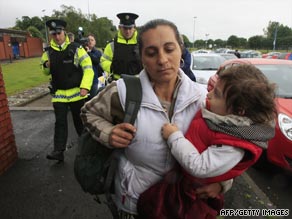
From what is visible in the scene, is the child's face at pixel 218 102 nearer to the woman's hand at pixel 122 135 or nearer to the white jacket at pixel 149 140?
the white jacket at pixel 149 140

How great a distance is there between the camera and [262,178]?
3697 millimetres

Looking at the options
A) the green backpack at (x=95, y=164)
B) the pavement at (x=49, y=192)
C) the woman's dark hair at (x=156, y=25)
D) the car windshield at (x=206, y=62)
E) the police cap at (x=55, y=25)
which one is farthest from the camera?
the car windshield at (x=206, y=62)

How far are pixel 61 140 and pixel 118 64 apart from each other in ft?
4.83

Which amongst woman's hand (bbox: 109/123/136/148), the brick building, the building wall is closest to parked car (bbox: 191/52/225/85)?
the building wall

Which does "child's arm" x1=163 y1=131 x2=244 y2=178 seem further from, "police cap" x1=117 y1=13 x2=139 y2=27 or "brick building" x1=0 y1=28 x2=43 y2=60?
"brick building" x1=0 y1=28 x2=43 y2=60

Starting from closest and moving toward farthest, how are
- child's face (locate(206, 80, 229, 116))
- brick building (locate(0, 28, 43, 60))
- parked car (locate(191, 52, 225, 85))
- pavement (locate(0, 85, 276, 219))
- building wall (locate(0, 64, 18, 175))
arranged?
1. child's face (locate(206, 80, 229, 116))
2. pavement (locate(0, 85, 276, 219))
3. building wall (locate(0, 64, 18, 175))
4. parked car (locate(191, 52, 225, 85))
5. brick building (locate(0, 28, 43, 60))

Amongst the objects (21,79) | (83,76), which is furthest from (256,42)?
(83,76)

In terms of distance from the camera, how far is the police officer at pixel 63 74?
3.69 m

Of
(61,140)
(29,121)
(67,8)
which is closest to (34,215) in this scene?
(61,140)

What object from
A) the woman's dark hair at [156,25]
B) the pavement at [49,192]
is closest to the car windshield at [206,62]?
the pavement at [49,192]

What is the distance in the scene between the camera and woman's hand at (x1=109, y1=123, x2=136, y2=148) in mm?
1305

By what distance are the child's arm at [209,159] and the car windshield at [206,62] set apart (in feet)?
23.6

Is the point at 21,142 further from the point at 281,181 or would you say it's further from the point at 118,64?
the point at 281,181

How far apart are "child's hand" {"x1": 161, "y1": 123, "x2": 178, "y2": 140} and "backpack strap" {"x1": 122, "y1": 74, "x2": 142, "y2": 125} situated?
0.17 m
